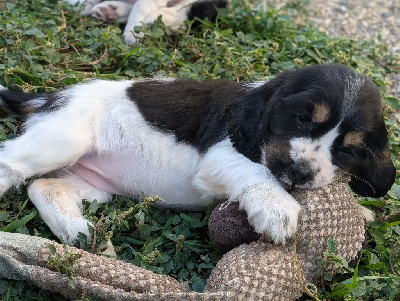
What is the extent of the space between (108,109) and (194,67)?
4.88 feet

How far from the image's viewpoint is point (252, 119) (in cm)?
414

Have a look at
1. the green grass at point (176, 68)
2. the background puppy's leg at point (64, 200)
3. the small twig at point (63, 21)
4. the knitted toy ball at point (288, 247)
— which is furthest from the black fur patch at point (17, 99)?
the knitted toy ball at point (288, 247)

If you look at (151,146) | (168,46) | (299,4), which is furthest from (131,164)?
(299,4)

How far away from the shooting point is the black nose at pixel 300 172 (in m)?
3.75

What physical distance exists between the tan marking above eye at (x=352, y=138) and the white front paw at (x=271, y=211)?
1.49ft

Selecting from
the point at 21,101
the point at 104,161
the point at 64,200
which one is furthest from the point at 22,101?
the point at 64,200

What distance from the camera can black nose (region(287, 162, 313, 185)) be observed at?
148 inches

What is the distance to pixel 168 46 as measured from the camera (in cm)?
656

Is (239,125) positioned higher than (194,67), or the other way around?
(239,125)

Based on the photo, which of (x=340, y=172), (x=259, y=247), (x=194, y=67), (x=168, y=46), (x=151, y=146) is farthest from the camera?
(x=168, y=46)

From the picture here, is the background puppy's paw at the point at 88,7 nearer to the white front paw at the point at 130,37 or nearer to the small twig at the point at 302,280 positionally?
the white front paw at the point at 130,37

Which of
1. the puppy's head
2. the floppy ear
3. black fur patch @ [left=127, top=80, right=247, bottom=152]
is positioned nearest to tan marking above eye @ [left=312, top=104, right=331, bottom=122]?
the puppy's head

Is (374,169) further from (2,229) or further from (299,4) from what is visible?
(299,4)

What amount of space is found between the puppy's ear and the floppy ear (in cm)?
64
